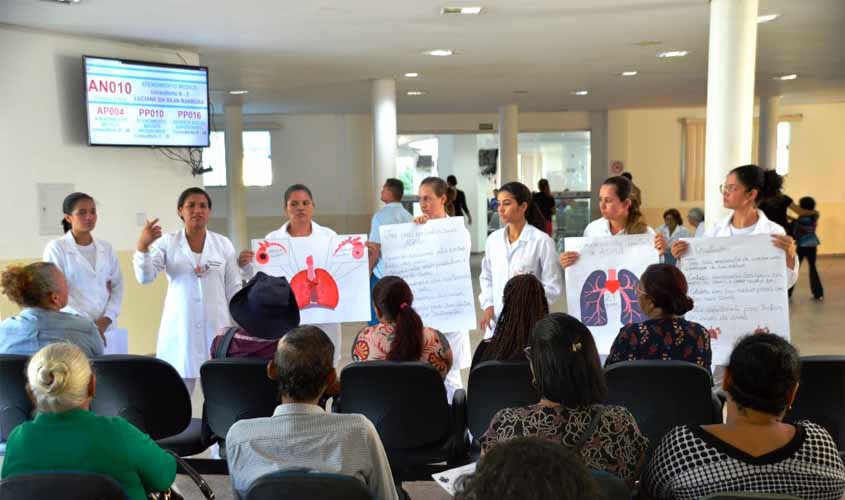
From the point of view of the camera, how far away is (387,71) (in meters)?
9.31

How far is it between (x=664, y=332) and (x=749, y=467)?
3.78 feet

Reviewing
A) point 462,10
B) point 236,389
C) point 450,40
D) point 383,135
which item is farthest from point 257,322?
point 383,135

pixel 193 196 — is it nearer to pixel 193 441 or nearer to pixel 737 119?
pixel 193 441

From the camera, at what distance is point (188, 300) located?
4.16 metres

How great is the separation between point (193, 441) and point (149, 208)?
4.20 m

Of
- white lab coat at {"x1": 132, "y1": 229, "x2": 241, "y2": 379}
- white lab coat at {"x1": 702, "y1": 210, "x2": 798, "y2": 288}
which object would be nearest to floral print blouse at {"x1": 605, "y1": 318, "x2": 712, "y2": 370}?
white lab coat at {"x1": 702, "y1": 210, "x2": 798, "y2": 288}

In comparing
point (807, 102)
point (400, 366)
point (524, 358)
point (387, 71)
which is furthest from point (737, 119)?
point (807, 102)

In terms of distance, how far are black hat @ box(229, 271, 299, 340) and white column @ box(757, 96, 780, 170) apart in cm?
1248

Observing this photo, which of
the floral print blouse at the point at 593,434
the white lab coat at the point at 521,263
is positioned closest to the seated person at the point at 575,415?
the floral print blouse at the point at 593,434

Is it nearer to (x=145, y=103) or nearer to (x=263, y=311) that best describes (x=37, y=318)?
(x=263, y=311)

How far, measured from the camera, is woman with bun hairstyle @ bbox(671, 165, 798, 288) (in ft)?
12.3

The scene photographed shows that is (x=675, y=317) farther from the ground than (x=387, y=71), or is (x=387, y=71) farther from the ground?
(x=387, y=71)

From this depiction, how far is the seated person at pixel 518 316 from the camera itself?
118 inches

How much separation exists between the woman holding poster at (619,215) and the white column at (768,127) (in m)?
10.9
